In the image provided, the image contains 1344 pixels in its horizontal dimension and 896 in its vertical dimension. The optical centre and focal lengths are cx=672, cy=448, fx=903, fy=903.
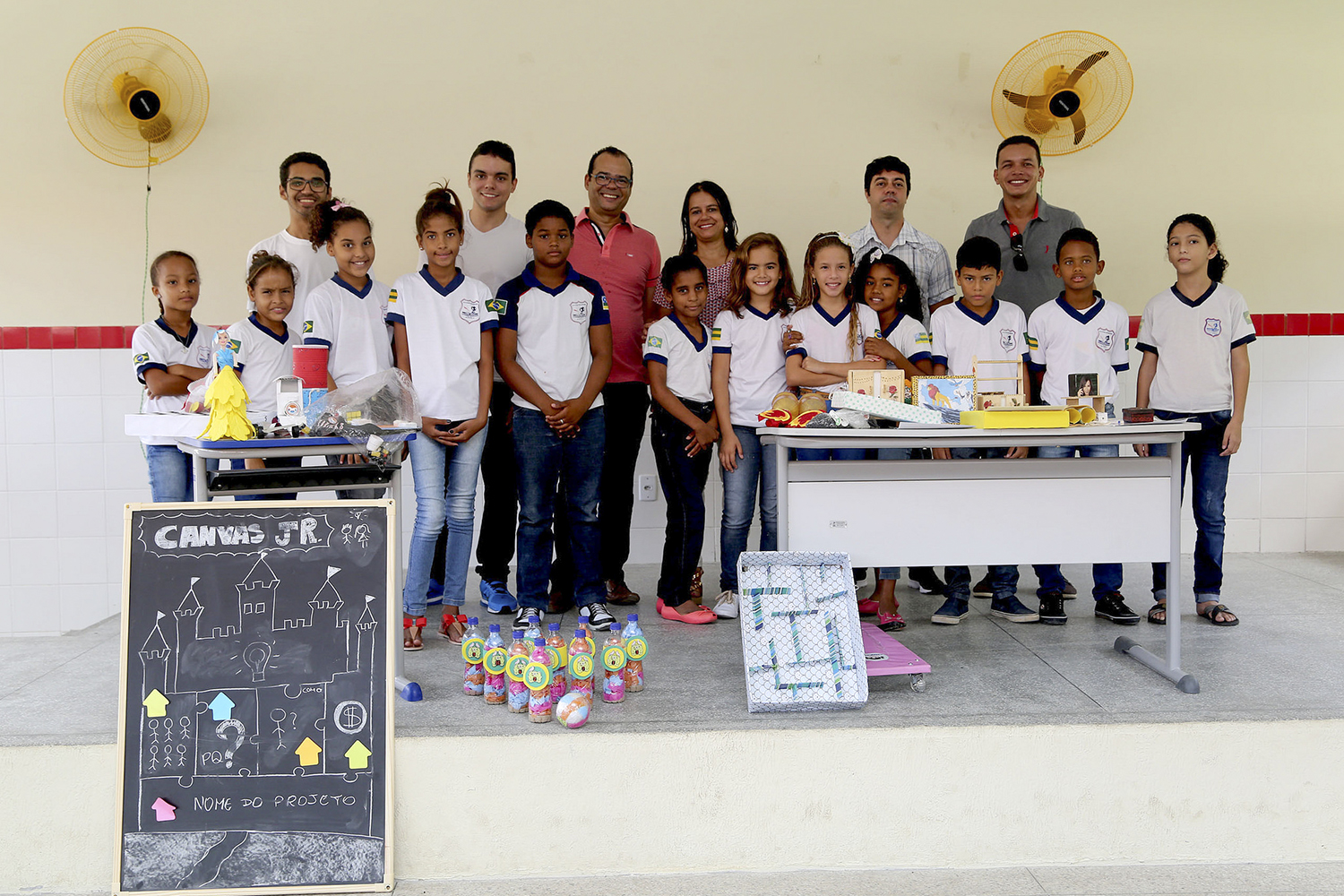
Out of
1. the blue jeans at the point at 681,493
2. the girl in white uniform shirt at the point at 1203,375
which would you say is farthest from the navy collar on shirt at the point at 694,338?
the girl in white uniform shirt at the point at 1203,375

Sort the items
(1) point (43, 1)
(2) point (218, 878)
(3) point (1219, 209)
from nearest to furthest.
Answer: (2) point (218, 878)
(1) point (43, 1)
(3) point (1219, 209)

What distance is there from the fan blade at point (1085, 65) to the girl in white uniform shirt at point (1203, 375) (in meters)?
1.10

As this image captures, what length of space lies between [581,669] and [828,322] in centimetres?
149

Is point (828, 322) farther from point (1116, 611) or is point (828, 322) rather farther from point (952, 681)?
point (1116, 611)

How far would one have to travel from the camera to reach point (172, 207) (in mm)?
3996

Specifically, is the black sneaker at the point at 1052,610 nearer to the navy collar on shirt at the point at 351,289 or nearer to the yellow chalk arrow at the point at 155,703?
the navy collar on shirt at the point at 351,289

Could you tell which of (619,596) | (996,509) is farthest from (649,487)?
(996,509)

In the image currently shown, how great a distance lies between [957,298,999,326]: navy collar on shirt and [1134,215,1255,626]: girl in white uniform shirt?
57 cm

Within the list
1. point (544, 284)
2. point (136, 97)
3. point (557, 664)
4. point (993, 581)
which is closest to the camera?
point (557, 664)

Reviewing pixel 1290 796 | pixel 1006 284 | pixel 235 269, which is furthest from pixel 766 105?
pixel 1290 796

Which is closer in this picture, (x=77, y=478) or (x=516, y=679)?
(x=516, y=679)

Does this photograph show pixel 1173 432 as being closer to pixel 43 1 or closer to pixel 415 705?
pixel 415 705

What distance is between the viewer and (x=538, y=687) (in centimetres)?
202

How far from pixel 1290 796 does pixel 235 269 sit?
13.7ft
